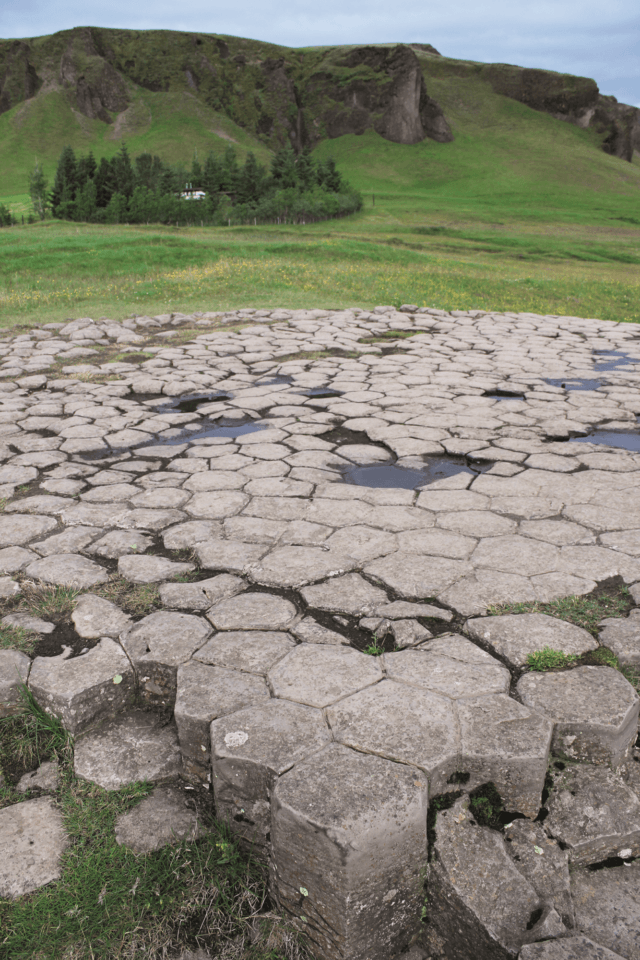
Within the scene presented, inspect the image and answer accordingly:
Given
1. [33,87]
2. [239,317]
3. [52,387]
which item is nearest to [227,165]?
[239,317]

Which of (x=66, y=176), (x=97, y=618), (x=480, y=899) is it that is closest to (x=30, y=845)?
(x=97, y=618)

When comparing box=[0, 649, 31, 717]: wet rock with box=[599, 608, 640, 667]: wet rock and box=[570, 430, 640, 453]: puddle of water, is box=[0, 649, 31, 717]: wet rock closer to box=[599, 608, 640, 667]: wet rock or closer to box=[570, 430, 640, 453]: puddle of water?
box=[599, 608, 640, 667]: wet rock

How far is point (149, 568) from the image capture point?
8.10 ft

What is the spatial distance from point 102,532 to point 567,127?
113829 millimetres

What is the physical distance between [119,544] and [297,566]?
798 millimetres

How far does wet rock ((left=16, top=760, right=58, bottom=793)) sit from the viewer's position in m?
1.72

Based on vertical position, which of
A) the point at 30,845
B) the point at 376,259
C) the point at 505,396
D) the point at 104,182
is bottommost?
the point at 30,845

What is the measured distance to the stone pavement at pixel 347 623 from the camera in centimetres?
144

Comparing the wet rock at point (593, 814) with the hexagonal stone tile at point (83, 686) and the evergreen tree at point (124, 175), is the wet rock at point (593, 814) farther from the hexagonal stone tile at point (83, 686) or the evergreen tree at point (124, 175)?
the evergreen tree at point (124, 175)

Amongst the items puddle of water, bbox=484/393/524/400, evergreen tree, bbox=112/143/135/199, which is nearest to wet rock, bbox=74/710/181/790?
puddle of water, bbox=484/393/524/400

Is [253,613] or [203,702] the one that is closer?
[203,702]

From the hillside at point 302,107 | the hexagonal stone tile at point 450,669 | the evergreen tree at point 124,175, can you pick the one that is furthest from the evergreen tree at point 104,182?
the hillside at point 302,107

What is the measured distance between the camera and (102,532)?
2785 millimetres

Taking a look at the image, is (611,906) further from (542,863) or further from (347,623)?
(347,623)
